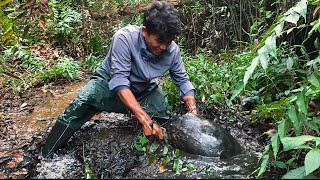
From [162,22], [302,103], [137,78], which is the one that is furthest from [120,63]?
[302,103]

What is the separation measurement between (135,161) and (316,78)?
1661 mm

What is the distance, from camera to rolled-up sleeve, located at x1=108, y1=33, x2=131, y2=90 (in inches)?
155

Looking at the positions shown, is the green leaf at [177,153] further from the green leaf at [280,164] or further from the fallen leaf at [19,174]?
the fallen leaf at [19,174]

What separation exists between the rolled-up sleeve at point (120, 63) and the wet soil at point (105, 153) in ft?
2.07

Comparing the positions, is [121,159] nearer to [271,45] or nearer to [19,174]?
[19,174]

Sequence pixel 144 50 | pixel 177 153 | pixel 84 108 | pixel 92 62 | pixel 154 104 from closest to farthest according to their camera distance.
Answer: pixel 177 153, pixel 144 50, pixel 84 108, pixel 154 104, pixel 92 62

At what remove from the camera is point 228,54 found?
6.29 meters

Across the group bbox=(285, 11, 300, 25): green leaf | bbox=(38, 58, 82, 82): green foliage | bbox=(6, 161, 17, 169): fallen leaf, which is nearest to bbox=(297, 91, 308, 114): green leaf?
bbox=(285, 11, 300, 25): green leaf

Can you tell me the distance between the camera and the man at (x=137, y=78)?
3891 mm

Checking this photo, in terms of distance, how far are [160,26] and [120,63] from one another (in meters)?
0.50

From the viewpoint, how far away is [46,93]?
20.0 feet

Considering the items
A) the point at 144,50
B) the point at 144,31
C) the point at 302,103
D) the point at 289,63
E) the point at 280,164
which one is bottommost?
the point at 280,164

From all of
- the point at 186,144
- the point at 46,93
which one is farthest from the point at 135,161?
the point at 46,93

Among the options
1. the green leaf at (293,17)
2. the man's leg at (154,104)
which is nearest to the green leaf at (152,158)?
the man's leg at (154,104)
